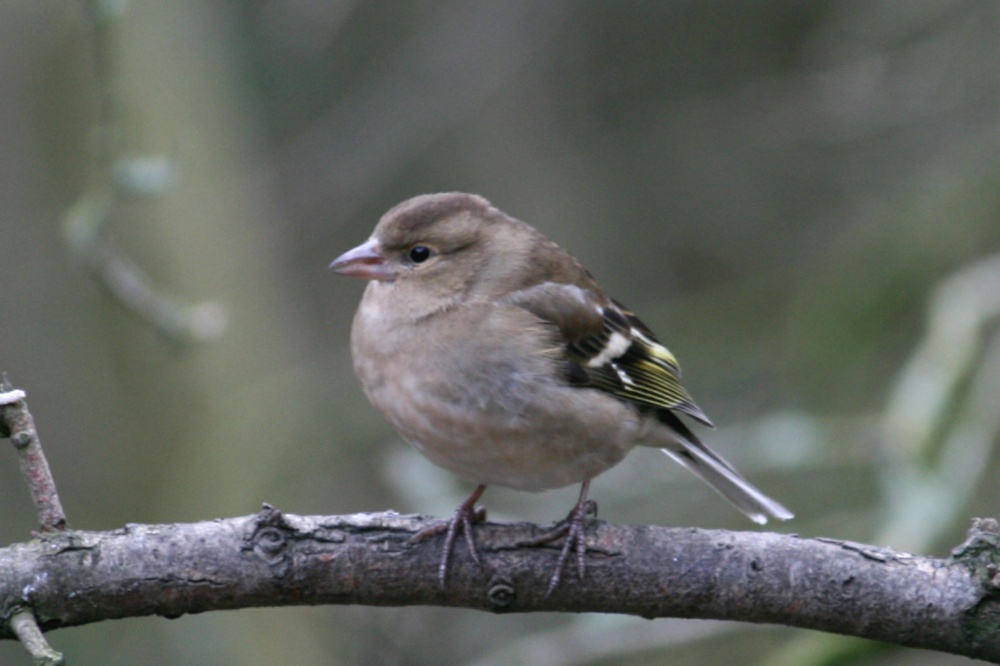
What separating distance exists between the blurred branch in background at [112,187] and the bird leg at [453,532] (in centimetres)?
165

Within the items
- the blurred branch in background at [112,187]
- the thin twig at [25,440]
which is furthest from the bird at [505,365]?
the thin twig at [25,440]

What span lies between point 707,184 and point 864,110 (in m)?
1.97

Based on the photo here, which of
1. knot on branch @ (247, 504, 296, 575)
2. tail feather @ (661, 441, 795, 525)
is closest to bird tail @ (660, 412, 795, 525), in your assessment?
tail feather @ (661, 441, 795, 525)

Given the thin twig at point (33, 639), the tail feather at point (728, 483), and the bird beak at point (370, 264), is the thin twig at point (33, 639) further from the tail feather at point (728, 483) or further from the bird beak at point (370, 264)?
the tail feather at point (728, 483)

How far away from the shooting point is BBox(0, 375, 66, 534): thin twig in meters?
2.90

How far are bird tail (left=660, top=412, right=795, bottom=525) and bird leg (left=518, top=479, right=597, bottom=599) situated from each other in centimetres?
101

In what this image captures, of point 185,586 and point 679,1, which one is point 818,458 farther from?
point 679,1

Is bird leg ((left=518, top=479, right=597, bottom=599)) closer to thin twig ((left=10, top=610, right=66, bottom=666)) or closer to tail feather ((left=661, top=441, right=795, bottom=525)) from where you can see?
tail feather ((left=661, top=441, right=795, bottom=525))

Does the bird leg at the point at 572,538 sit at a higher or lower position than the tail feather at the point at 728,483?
lower

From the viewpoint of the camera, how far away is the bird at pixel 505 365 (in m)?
3.77

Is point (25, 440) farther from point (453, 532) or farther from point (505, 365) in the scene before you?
point (505, 365)

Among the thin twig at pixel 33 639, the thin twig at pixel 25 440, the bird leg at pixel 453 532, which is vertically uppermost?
the bird leg at pixel 453 532

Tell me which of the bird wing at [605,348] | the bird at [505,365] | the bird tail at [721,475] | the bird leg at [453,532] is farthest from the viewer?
the bird tail at [721,475]

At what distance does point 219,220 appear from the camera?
6523 mm
